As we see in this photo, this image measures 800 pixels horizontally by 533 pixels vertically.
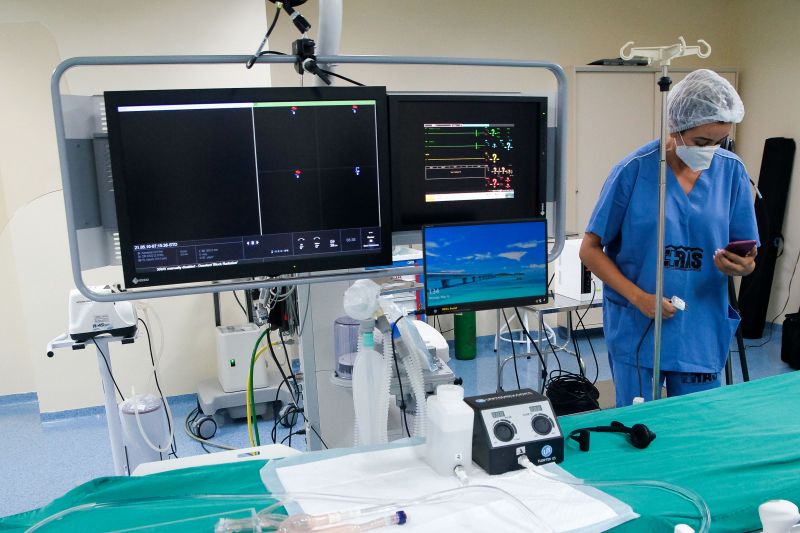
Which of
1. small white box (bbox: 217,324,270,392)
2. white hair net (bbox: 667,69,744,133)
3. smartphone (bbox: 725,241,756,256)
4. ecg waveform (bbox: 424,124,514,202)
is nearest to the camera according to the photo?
ecg waveform (bbox: 424,124,514,202)

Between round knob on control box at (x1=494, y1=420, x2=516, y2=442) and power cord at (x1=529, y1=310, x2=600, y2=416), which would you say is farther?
power cord at (x1=529, y1=310, x2=600, y2=416)

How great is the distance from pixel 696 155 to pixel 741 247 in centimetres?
30

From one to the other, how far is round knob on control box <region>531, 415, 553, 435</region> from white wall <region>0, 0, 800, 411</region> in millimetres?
2587

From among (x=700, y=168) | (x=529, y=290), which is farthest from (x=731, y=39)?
(x=529, y=290)

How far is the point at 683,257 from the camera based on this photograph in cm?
170

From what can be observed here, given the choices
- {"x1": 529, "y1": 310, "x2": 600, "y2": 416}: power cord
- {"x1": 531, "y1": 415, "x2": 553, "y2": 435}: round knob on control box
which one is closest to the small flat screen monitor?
{"x1": 531, "y1": 415, "x2": 553, "y2": 435}: round knob on control box

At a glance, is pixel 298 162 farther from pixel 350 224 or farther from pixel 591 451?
pixel 591 451

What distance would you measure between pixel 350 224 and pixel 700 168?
1.07 metres

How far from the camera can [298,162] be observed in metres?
1.22

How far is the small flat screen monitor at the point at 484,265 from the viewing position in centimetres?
125

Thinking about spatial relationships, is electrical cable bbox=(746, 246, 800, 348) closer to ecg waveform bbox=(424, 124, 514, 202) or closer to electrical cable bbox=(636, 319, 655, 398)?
electrical cable bbox=(636, 319, 655, 398)

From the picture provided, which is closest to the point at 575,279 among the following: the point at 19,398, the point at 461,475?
the point at 461,475

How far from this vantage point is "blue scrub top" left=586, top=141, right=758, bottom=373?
1696 mm

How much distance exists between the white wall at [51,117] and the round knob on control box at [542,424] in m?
2.57
